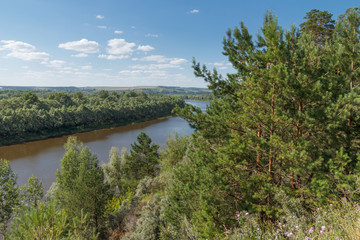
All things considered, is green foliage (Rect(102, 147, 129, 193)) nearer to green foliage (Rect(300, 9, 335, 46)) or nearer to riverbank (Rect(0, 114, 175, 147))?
green foliage (Rect(300, 9, 335, 46))

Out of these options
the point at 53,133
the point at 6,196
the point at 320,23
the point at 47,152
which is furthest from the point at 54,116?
the point at 320,23

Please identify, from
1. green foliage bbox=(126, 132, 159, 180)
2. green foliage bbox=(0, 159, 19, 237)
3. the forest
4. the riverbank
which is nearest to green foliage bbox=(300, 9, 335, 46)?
the forest

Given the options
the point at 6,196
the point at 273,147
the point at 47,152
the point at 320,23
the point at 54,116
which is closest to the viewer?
the point at 273,147

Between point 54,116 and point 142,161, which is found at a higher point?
point 54,116

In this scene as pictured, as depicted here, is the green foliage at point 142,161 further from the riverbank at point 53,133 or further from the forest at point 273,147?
the riverbank at point 53,133

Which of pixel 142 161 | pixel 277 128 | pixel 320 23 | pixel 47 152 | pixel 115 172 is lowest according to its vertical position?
pixel 47 152

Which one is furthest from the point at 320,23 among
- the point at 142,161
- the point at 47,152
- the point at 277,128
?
the point at 47,152

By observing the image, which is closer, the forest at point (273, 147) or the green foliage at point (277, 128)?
the forest at point (273, 147)

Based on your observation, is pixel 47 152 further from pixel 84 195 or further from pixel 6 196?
pixel 84 195

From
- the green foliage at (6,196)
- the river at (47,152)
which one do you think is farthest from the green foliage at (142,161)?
the green foliage at (6,196)

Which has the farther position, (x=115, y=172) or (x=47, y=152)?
(x=47, y=152)

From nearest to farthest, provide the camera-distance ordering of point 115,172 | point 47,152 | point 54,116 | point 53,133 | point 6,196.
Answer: point 6,196, point 115,172, point 47,152, point 53,133, point 54,116

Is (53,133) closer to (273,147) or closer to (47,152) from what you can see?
(47,152)

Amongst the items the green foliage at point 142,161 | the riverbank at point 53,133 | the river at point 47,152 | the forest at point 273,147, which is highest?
the forest at point 273,147
